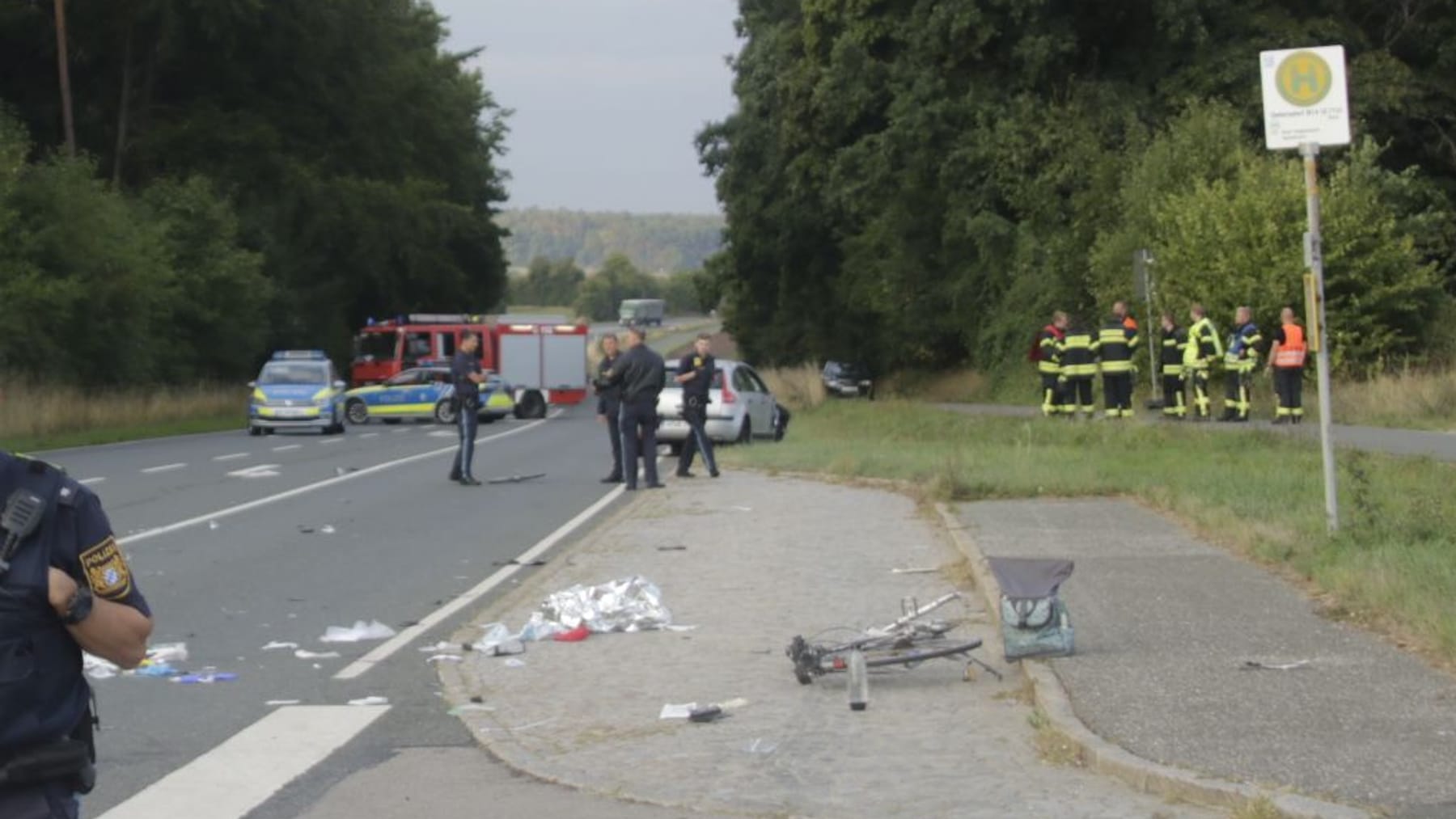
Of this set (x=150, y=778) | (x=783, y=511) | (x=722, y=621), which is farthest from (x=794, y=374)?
(x=150, y=778)

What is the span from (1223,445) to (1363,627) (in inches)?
504

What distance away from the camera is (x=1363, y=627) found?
1014 centimetres

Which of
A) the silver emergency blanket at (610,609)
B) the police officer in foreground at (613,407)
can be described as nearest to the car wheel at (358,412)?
the police officer in foreground at (613,407)

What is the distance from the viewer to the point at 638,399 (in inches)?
891

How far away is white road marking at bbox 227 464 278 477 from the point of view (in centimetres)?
2662

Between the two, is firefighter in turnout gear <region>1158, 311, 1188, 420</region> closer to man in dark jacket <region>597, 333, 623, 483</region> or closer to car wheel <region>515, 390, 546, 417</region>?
man in dark jacket <region>597, 333, 623, 483</region>

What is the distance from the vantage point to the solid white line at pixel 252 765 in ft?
24.2

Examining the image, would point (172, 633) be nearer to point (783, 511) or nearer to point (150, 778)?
point (150, 778)

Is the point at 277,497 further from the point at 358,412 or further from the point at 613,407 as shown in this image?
the point at 358,412

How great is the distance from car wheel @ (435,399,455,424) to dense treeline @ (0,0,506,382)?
22.3ft

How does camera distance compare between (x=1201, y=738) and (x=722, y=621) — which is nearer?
(x=1201, y=738)

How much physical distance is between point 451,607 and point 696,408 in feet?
37.7

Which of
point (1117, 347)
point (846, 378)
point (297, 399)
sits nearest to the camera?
point (1117, 347)

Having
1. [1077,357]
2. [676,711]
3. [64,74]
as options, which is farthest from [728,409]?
[64,74]
